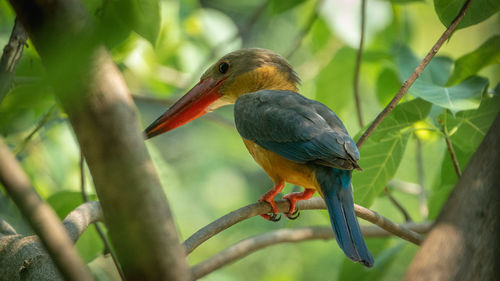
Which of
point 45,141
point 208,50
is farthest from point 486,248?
point 208,50

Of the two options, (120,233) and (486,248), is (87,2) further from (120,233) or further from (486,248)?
(486,248)

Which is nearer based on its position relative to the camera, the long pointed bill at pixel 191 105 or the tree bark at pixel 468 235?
the tree bark at pixel 468 235

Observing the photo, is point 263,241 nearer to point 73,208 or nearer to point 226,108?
point 73,208

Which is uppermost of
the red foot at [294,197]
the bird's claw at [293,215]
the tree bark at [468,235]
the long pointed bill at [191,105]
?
the long pointed bill at [191,105]

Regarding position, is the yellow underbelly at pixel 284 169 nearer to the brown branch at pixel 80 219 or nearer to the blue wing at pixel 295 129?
the blue wing at pixel 295 129

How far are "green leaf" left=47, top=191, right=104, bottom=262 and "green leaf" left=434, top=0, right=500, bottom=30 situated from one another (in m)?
1.66

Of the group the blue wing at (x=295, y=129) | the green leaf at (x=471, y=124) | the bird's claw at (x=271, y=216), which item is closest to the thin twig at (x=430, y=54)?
the blue wing at (x=295, y=129)

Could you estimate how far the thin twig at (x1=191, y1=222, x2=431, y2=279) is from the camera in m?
2.23

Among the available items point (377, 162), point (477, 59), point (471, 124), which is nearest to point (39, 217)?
point (377, 162)

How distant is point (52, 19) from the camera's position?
0.83 meters

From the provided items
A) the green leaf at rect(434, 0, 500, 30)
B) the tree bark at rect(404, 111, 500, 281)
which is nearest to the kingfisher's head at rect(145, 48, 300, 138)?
the green leaf at rect(434, 0, 500, 30)

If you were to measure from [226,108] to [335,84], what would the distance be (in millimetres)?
3473

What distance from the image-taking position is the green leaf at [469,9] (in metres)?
1.98

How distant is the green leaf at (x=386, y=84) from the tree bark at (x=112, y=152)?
8.11ft
